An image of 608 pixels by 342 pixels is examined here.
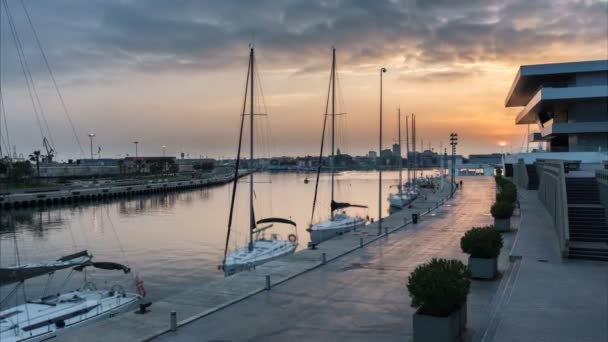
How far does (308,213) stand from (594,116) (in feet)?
144

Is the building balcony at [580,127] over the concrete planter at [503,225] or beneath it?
over

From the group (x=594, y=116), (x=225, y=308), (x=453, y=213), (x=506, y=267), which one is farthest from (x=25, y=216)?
(x=594, y=116)

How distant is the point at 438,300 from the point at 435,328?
696mm

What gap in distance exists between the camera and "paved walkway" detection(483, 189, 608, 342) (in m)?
12.5

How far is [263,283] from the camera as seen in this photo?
2230cm

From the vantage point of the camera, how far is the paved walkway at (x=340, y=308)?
573 inches

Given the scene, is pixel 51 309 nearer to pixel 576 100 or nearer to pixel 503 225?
pixel 503 225

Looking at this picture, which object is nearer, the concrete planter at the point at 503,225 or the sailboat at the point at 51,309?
the sailboat at the point at 51,309

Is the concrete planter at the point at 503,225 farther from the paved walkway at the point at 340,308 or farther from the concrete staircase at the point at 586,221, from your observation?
the paved walkway at the point at 340,308

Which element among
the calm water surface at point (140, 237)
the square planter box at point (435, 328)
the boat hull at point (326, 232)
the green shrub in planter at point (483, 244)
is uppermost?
the green shrub in planter at point (483, 244)

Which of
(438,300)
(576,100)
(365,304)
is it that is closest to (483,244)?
(365,304)

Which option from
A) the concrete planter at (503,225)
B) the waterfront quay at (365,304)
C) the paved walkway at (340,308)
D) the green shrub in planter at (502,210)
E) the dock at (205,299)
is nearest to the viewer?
the waterfront quay at (365,304)

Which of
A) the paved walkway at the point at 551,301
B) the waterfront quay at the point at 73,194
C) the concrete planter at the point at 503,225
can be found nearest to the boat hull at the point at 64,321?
the paved walkway at the point at 551,301

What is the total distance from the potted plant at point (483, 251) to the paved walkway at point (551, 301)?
97cm
